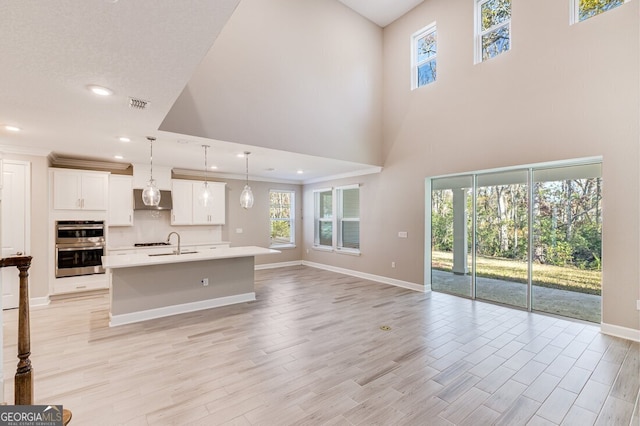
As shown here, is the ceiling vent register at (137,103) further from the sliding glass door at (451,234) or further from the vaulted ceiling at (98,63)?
the sliding glass door at (451,234)

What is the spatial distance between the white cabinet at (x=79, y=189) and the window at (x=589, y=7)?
8.37 meters

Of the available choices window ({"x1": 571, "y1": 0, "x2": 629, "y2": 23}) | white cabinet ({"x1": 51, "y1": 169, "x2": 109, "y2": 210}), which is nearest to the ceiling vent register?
white cabinet ({"x1": 51, "y1": 169, "x2": 109, "y2": 210})

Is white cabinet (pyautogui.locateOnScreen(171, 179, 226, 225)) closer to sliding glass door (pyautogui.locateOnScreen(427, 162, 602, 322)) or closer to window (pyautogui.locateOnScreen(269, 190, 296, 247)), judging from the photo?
window (pyautogui.locateOnScreen(269, 190, 296, 247))

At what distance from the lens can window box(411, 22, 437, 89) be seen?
575 centimetres

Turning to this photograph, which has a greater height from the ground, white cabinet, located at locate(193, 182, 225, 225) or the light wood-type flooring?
white cabinet, located at locate(193, 182, 225, 225)

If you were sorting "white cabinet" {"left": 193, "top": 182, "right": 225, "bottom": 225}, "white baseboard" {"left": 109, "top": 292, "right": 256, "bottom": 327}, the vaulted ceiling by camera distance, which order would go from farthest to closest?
"white cabinet" {"left": 193, "top": 182, "right": 225, "bottom": 225}
"white baseboard" {"left": 109, "top": 292, "right": 256, "bottom": 327}
the vaulted ceiling

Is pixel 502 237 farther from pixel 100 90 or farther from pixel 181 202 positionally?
pixel 181 202

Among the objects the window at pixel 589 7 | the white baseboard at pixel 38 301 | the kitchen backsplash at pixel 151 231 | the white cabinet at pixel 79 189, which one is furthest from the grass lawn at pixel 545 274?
the white baseboard at pixel 38 301

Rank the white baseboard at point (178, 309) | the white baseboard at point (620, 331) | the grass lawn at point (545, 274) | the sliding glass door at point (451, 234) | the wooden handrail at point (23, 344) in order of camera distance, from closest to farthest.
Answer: the wooden handrail at point (23, 344) → the white baseboard at point (620, 331) → the white baseboard at point (178, 309) → the grass lawn at point (545, 274) → the sliding glass door at point (451, 234)

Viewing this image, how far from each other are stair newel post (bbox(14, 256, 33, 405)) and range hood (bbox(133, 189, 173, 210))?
460cm

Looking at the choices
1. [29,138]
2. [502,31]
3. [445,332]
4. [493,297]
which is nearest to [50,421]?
[445,332]

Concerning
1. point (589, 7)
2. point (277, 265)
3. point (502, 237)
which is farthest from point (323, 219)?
point (589, 7)

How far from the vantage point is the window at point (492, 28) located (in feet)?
15.4

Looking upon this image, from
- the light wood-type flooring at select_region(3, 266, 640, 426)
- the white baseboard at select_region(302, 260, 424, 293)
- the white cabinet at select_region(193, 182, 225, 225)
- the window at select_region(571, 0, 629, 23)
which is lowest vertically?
the light wood-type flooring at select_region(3, 266, 640, 426)
